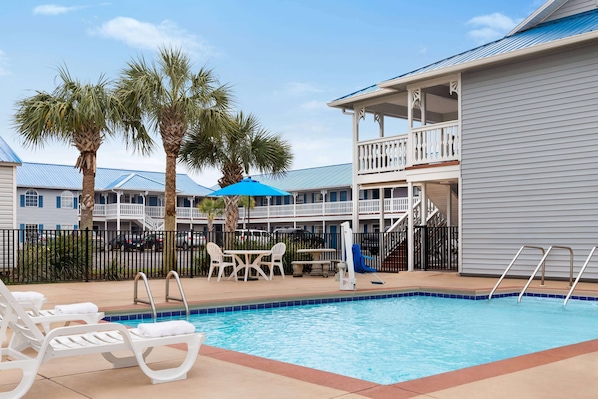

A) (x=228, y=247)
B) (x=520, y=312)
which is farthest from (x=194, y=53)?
(x=520, y=312)

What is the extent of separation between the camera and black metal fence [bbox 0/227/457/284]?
49.9ft

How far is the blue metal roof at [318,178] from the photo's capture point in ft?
149

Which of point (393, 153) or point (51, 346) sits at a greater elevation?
point (393, 153)

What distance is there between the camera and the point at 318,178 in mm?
48125

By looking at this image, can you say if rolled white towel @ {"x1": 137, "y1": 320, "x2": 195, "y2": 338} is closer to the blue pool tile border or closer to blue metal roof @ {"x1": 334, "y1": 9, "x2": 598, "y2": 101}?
the blue pool tile border

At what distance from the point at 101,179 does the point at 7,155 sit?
28511 millimetres

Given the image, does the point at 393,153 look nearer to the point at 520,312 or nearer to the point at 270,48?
the point at 520,312

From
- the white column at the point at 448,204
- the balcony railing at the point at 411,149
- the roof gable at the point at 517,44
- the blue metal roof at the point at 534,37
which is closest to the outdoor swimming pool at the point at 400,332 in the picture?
the balcony railing at the point at 411,149

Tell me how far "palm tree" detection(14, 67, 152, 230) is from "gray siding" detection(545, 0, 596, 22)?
1259 cm

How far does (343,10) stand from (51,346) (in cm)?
2776

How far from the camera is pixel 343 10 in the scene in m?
30.1

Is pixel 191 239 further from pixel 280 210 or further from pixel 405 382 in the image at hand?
pixel 280 210

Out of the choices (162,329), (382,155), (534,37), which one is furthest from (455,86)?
(162,329)

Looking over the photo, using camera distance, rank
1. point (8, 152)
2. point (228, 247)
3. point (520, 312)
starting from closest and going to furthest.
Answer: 1. point (520, 312)
2. point (228, 247)
3. point (8, 152)
